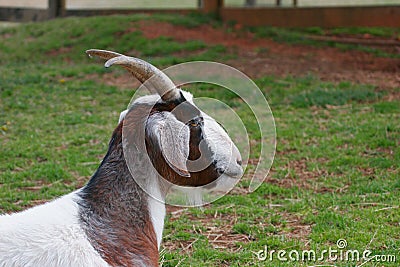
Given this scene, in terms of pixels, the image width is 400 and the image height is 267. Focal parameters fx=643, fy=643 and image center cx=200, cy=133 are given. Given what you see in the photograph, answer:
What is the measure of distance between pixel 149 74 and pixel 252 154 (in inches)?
149

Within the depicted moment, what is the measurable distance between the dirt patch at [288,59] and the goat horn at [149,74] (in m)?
6.61

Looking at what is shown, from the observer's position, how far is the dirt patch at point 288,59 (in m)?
10.2

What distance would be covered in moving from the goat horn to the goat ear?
124mm

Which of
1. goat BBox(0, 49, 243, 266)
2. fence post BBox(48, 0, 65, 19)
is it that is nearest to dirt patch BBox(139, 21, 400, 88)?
fence post BBox(48, 0, 65, 19)

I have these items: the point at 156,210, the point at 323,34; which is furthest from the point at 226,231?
the point at 323,34

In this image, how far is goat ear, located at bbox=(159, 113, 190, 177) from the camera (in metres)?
3.47

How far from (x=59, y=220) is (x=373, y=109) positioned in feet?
19.9

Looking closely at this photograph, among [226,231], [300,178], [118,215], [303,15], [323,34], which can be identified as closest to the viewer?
[118,215]

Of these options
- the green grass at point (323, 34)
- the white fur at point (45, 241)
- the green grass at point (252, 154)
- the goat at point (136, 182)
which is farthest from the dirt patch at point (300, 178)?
the green grass at point (323, 34)

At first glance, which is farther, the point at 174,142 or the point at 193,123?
the point at 193,123

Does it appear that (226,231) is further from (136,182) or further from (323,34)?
(323,34)

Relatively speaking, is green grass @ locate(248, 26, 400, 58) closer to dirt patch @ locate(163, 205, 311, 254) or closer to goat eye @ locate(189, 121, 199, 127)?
dirt patch @ locate(163, 205, 311, 254)

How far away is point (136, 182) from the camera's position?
3559 mm

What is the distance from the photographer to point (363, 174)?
6.40 m
